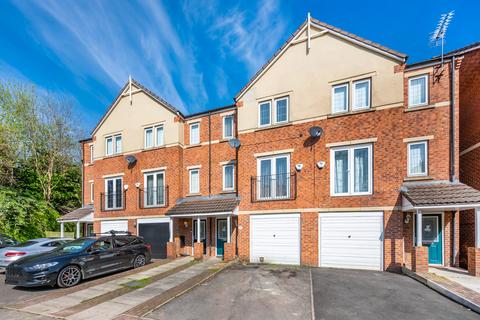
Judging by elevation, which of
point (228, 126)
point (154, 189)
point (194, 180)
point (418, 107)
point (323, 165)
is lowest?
point (154, 189)

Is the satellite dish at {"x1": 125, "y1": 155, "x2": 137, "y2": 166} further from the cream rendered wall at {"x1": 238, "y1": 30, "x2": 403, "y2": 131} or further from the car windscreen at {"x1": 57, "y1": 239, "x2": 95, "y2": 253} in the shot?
the cream rendered wall at {"x1": 238, "y1": 30, "x2": 403, "y2": 131}

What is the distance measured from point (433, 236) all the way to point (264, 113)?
8.47 meters

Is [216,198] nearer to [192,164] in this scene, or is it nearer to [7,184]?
[192,164]

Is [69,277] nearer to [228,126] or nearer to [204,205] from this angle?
[204,205]

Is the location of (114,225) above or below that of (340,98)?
below

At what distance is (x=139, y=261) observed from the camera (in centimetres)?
1153

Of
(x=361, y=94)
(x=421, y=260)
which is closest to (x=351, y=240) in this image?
(x=421, y=260)

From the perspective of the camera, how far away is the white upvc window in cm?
1402

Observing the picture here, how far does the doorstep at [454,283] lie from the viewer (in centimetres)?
641

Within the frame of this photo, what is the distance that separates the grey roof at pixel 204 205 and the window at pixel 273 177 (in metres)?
1.49

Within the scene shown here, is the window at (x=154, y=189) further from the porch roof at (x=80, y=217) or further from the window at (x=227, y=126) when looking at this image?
the porch roof at (x=80, y=217)

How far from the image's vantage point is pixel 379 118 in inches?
409

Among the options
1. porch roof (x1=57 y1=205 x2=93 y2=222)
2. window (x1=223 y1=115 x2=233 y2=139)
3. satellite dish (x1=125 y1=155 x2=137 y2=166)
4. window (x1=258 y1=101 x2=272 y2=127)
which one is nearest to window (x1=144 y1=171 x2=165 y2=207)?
satellite dish (x1=125 y1=155 x2=137 y2=166)

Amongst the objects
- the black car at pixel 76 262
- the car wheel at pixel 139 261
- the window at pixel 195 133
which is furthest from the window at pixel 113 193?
the black car at pixel 76 262
